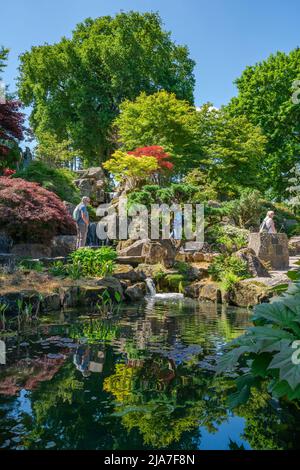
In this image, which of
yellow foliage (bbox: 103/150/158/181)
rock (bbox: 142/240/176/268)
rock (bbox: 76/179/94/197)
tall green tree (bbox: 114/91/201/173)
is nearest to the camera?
rock (bbox: 142/240/176/268)

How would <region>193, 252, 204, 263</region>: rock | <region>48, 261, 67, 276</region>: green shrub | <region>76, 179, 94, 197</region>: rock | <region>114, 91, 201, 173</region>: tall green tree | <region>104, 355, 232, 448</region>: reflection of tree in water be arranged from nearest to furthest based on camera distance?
1. <region>104, 355, 232, 448</region>: reflection of tree in water
2. <region>48, 261, 67, 276</region>: green shrub
3. <region>193, 252, 204, 263</region>: rock
4. <region>76, 179, 94, 197</region>: rock
5. <region>114, 91, 201, 173</region>: tall green tree

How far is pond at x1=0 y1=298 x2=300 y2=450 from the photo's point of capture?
9.36 ft

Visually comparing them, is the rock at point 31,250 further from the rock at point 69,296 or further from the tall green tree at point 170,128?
the tall green tree at point 170,128

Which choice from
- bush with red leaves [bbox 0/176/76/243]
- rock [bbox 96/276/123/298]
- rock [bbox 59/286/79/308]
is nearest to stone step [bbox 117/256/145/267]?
bush with red leaves [bbox 0/176/76/243]

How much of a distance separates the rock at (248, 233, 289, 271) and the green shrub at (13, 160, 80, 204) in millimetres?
7877

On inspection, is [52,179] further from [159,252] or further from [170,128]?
[159,252]

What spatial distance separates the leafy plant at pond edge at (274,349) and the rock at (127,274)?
8.81 m

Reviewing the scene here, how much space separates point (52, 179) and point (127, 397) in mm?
14979

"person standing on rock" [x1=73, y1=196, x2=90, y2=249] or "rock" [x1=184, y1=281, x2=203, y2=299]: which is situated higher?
"person standing on rock" [x1=73, y1=196, x2=90, y2=249]

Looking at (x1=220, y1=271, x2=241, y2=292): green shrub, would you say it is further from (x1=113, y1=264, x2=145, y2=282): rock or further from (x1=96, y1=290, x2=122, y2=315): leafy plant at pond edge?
(x1=96, y1=290, x2=122, y2=315): leafy plant at pond edge

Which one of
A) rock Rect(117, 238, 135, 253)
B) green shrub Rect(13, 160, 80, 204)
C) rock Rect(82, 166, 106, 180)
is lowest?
rock Rect(117, 238, 135, 253)

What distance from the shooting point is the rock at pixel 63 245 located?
12758 mm

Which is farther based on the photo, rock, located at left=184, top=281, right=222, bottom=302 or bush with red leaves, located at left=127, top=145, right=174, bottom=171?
bush with red leaves, located at left=127, top=145, right=174, bottom=171

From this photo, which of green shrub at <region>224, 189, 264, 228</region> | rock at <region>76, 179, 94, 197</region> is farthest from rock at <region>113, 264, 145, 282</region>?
rock at <region>76, 179, 94, 197</region>
